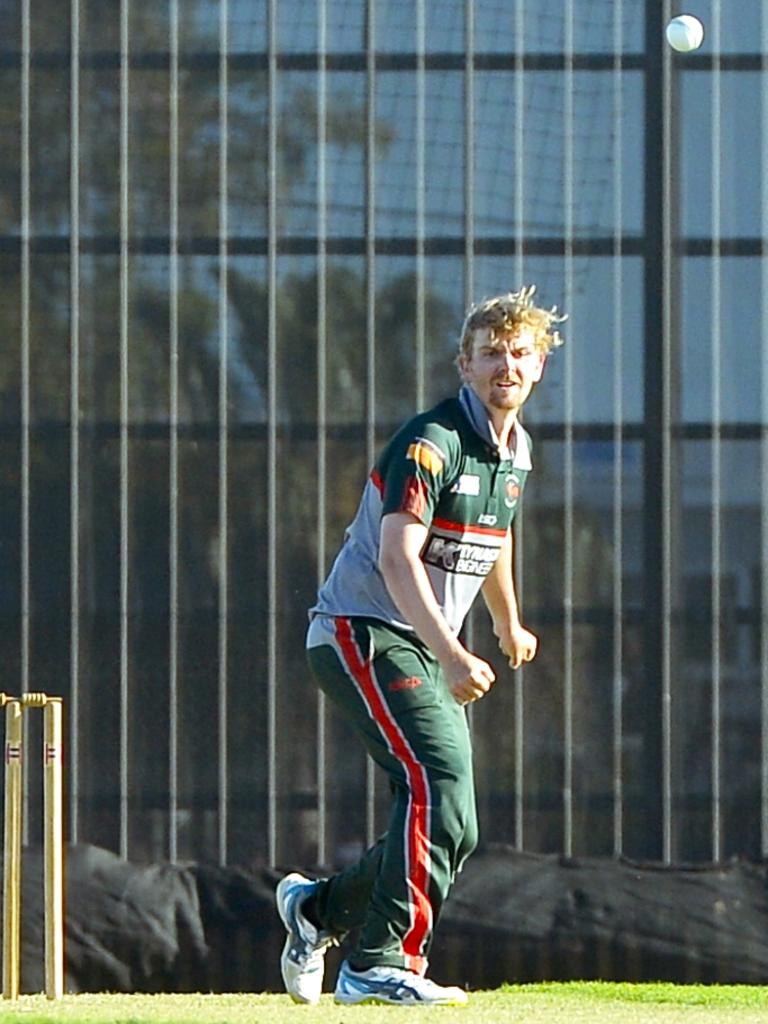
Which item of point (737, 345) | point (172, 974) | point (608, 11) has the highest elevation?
point (608, 11)

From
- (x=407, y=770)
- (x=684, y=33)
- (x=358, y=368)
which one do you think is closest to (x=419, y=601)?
(x=407, y=770)

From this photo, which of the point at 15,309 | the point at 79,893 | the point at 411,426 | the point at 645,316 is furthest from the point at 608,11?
the point at 411,426

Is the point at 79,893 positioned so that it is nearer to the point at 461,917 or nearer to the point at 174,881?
the point at 174,881

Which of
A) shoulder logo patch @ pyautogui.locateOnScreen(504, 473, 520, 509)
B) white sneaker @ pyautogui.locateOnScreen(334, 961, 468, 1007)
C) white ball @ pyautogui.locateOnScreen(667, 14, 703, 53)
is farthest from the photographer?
white ball @ pyautogui.locateOnScreen(667, 14, 703, 53)

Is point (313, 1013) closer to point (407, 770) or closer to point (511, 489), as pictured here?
point (407, 770)

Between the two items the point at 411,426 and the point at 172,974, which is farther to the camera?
the point at 172,974

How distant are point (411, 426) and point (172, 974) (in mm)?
7403

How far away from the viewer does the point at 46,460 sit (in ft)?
43.2

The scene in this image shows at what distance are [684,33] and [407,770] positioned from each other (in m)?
8.22

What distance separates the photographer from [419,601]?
17.4ft

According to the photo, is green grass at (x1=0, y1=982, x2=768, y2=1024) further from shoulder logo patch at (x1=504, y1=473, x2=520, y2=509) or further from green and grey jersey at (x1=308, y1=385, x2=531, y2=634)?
shoulder logo patch at (x1=504, y1=473, x2=520, y2=509)

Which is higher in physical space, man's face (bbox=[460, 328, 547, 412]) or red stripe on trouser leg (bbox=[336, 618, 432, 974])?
man's face (bbox=[460, 328, 547, 412])

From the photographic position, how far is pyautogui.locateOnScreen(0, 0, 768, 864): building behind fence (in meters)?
13.2

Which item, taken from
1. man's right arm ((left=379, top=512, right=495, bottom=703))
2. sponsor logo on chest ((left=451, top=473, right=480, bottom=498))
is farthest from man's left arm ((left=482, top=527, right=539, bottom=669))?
man's right arm ((left=379, top=512, right=495, bottom=703))
